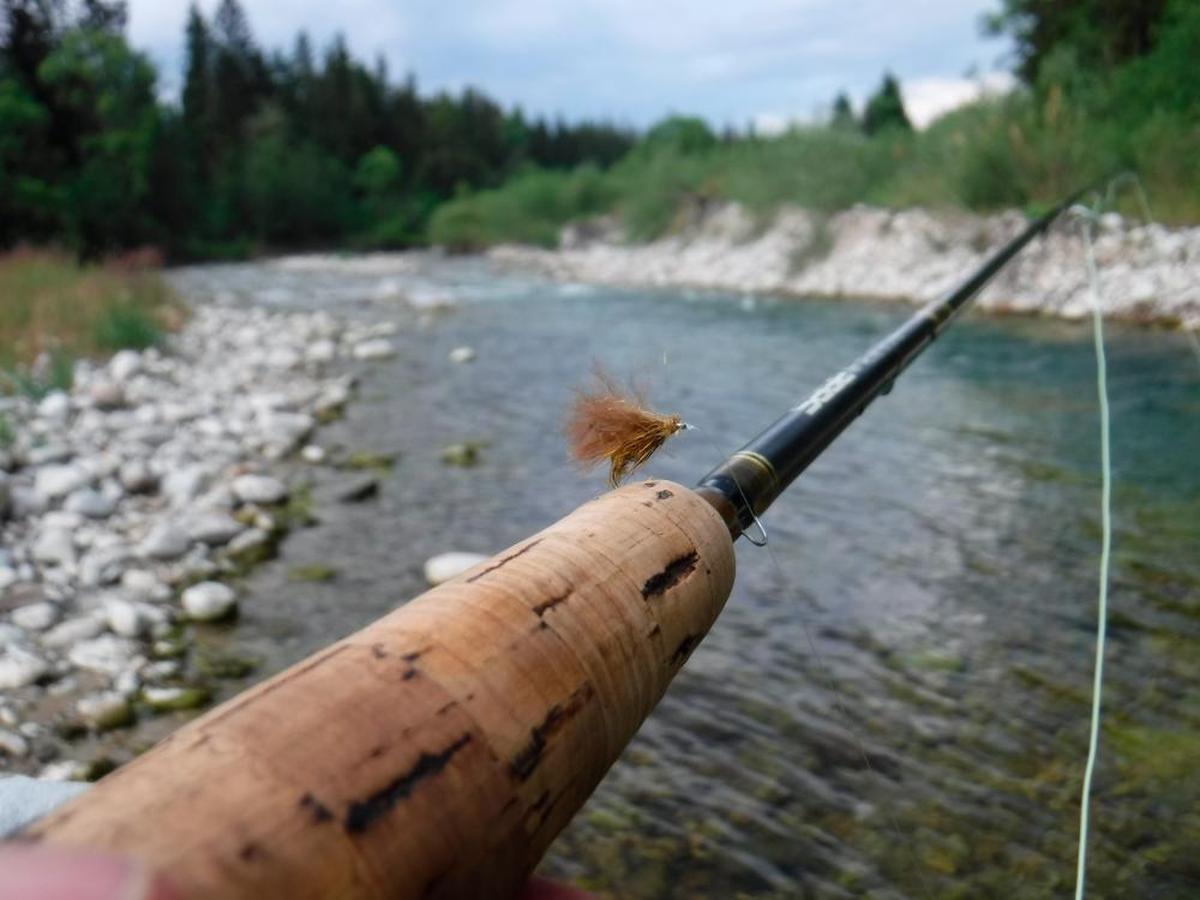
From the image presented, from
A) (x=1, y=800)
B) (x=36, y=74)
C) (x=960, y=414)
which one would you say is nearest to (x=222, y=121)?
(x=36, y=74)

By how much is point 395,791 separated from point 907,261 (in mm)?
Result: 19294

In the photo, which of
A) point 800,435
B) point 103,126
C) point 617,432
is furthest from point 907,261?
point 103,126

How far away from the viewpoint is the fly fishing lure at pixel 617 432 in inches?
64.3

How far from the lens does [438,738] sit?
2.77ft

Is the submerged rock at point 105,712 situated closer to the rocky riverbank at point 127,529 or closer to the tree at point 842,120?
the rocky riverbank at point 127,529

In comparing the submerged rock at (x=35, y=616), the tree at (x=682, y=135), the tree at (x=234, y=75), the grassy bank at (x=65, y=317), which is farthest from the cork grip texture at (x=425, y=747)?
the tree at (x=234, y=75)

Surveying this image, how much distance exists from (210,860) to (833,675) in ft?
11.1

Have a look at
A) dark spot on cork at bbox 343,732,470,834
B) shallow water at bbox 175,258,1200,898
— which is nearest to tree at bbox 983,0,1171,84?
shallow water at bbox 175,258,1200,898

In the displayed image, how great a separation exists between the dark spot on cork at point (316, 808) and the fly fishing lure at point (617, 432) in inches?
37.4

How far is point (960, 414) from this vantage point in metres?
8.15

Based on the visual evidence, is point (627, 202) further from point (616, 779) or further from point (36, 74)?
point (616, 779)

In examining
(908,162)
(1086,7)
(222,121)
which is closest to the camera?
(908,162)

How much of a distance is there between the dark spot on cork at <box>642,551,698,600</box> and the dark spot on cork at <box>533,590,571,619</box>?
156 mm

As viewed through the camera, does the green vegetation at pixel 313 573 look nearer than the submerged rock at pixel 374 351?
Yes
